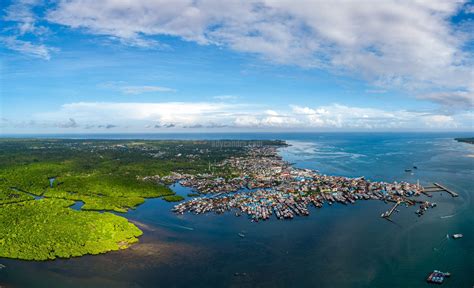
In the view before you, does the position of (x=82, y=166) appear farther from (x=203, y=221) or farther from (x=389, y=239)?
(x=389, y=239)

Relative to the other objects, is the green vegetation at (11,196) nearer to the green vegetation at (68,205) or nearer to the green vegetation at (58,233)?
the green vegetation at (68,205)

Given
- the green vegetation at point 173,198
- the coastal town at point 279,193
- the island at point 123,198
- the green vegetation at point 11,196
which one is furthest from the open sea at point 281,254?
the green vegetation at point 11,196

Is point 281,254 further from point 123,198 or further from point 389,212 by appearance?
point 123,198

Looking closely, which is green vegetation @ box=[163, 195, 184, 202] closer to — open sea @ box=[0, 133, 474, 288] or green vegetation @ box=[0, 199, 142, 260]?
open sea @ box=[0, 133, 474, 288]

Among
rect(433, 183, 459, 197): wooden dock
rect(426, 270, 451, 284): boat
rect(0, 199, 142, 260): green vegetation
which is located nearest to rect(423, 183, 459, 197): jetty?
rect(433, 183, 459, 197): wooden dock

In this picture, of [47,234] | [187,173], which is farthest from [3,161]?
[47,234]

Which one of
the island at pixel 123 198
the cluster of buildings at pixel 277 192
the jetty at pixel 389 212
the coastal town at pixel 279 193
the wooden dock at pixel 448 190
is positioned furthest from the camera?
the wooden dock at pixel 448 190
